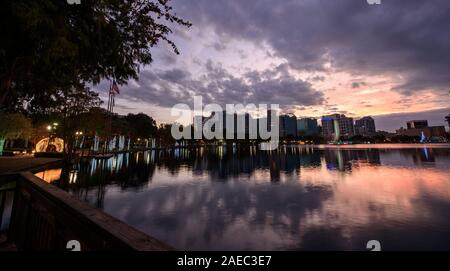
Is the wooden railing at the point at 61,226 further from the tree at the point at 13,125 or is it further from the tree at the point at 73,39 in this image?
the tree at the point at 13,125

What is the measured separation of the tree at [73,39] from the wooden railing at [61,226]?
2.74 metres

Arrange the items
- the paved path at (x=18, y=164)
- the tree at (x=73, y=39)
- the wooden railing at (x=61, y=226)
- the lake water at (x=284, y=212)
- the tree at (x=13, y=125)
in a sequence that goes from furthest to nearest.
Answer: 1. the tree at (x=13, y=125)
2. the paved path at (x=18, y=164)
3. the lake water at (x=284, y=212)
4. the tree at (x=73, y=39)
5. the wooden railing at (x=61, y=226)

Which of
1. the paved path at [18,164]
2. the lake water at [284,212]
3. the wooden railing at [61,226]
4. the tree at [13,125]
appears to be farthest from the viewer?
the tree at [13,125]

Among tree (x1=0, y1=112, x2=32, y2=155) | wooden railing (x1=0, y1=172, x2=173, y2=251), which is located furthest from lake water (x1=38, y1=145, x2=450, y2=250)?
tree (x1=0, y1=112, x2=32, y2=155)

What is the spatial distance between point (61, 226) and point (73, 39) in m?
4.82

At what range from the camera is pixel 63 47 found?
436 cm

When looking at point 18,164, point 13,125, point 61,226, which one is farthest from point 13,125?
point 61,226

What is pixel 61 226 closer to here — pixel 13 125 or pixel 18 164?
pixel 18 164

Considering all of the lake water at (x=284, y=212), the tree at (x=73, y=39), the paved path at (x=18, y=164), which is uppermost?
the tree at (x=73, y=39)

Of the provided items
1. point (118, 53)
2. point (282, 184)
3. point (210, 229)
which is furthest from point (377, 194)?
point (118, 53)

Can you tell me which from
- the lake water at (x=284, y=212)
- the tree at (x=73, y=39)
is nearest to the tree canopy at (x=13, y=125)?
the lake water at (x=284, y=212)

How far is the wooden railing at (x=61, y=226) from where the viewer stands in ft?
5.71

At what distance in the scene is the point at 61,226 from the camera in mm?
2746
